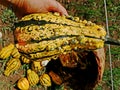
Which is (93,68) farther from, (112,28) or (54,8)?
(112,28)

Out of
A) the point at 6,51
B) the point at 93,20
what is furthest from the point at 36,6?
the point at 93,20

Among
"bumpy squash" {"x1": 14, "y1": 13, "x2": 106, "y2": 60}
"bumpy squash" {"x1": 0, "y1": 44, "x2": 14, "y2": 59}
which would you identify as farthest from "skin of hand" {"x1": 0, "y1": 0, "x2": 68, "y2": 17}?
"bumpy squash" {"x1": 0, "y1": 44, "x2": 14, "y2": 59}

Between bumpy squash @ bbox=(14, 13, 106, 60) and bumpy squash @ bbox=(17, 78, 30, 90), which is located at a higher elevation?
bumpy squash @ bbox=(14, 13, 106, 60)

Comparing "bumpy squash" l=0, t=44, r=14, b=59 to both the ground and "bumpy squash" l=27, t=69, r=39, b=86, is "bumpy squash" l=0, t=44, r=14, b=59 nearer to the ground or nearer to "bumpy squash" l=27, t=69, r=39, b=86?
the ground

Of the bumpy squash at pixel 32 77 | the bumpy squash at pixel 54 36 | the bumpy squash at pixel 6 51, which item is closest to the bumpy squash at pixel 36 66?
the bumpy squash at pixel 32 77

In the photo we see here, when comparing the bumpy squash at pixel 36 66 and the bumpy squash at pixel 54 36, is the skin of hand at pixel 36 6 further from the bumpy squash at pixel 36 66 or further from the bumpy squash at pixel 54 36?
the bumpy squash at pixel 36 66

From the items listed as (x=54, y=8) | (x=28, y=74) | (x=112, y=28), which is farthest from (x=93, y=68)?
(x=112, y=28)
